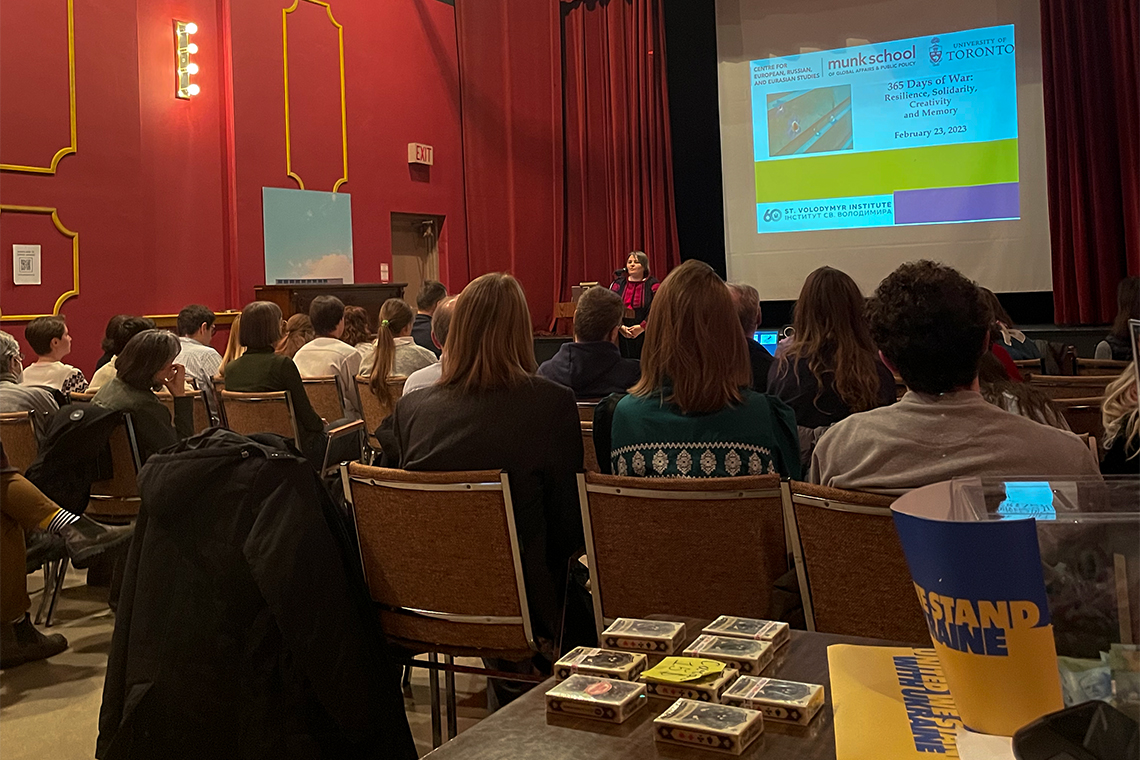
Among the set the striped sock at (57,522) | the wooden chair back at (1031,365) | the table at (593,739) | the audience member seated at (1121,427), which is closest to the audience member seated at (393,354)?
the striped sock at (57,522)

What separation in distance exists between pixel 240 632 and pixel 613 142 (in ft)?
28.4

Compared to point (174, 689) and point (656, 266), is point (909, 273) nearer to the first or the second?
point (174, 689)

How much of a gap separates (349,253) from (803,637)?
845 cm

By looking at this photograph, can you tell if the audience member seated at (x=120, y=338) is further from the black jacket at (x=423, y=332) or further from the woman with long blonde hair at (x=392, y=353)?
the black jacket at (x=423, y=332)

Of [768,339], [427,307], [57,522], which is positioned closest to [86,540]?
[57,522]

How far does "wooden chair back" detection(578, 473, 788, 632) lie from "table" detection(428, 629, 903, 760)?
1046mm

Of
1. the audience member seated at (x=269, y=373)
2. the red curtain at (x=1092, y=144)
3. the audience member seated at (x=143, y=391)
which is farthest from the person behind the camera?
the red curtain at (x=1092, y=144)

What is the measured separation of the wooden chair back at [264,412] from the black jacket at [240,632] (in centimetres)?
222

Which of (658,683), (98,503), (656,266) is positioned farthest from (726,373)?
(656,266)

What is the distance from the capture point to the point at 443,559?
7.00ft

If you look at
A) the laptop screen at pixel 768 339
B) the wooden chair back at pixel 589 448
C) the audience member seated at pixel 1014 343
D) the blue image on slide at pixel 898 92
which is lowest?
the wooden chair back at pixel 589 448

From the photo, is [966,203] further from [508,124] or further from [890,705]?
[890,705]

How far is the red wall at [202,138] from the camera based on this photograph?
6.87m

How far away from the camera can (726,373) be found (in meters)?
2.35
